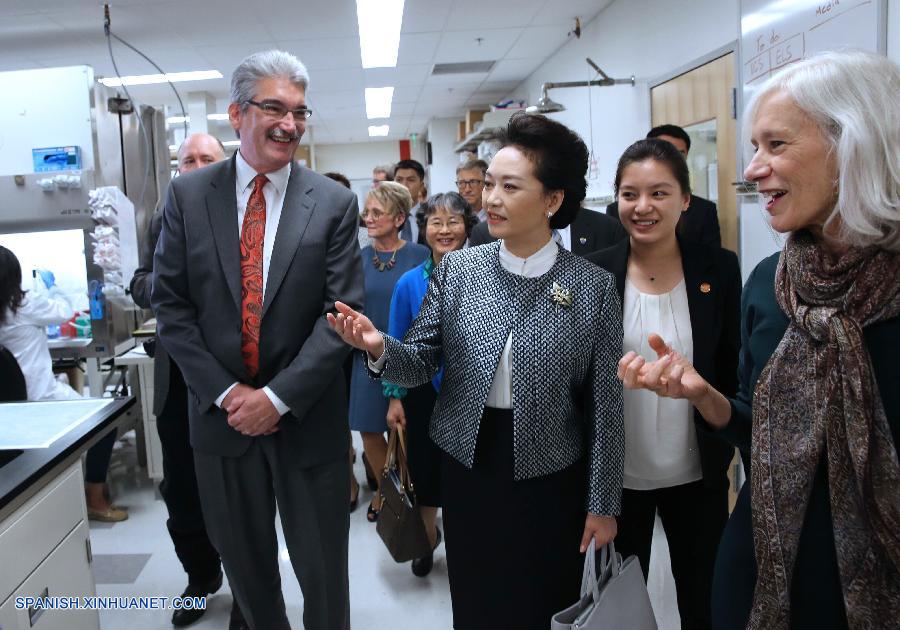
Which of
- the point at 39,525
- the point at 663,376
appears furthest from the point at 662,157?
the point at 39,525

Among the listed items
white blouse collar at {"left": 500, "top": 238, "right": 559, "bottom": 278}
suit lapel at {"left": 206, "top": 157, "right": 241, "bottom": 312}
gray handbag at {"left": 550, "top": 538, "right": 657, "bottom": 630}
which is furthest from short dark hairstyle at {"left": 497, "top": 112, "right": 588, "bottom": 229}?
gray handbag at {"left": 550, "top": 538, "right": 657, "bottom": 630}

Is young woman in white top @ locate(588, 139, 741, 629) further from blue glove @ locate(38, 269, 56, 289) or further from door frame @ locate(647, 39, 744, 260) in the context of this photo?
blue glove @ locate(38, 269, 56, 289)

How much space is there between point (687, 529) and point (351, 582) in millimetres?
1439

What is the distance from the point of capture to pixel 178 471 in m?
2.26

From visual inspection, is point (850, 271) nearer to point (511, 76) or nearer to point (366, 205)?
point (366, 205)

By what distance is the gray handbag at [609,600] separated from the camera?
1.23 m

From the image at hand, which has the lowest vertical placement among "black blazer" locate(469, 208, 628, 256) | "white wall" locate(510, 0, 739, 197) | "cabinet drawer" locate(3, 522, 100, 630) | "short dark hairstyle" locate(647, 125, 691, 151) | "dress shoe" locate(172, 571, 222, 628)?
"dress shoe" locate(172, 571, 222, 628)

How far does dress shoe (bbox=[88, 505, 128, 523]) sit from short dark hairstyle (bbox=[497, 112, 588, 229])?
2734 mm

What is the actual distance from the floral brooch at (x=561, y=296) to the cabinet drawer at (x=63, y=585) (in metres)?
1.27

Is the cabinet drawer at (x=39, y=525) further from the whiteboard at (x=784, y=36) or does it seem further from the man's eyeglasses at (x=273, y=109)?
the whiteboard at (x=784, y=36)

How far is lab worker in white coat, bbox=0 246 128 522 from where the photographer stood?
9.16 feet

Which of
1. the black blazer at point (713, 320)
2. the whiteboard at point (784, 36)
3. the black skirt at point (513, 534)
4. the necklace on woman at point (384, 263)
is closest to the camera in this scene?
the black skirt at point (513, 534)

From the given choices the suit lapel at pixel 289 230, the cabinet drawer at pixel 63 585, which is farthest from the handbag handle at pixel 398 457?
the cabinet drawer at pixel 63 585

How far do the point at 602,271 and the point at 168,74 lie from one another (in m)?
Answer: 6.50
